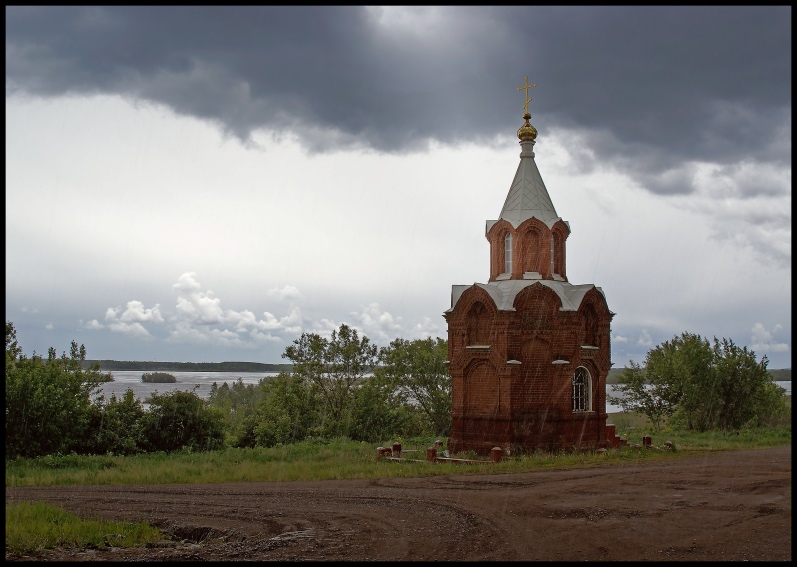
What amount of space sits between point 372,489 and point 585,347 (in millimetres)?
9690

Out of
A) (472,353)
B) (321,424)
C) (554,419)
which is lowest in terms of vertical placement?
(321,424)

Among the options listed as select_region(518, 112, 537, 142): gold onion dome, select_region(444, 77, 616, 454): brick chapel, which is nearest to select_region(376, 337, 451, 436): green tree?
select_region(444, 77, 616, 454): brick chapel

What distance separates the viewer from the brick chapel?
22484mm

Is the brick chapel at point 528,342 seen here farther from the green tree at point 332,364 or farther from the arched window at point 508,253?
the green tree at point 332,364

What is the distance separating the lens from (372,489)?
17000mm

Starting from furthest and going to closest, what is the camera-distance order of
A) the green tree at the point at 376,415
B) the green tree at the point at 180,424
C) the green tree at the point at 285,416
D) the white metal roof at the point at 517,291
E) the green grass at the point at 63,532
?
the green tree at the point at 376,415 < the green tree at the point at 285,416 < the green tree at the point at 180,424 < the white metal roof at the point at 517,291 < the green grass at the point at 63,532

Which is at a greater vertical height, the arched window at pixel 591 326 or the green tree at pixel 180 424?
the arched window at pixel 591 326

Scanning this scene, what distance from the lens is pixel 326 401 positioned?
37.8 metres

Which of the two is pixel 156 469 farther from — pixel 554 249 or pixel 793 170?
pixel 793 170

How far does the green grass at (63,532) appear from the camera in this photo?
435 inches

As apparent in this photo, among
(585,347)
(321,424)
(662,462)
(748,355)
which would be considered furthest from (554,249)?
(748,355)

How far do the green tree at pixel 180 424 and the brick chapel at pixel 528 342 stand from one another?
1190 centimetres

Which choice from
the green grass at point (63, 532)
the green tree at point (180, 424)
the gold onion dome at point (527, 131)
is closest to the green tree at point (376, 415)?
the green tree at point (180, 424)

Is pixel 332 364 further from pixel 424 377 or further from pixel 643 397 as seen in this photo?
pixel 643 397
